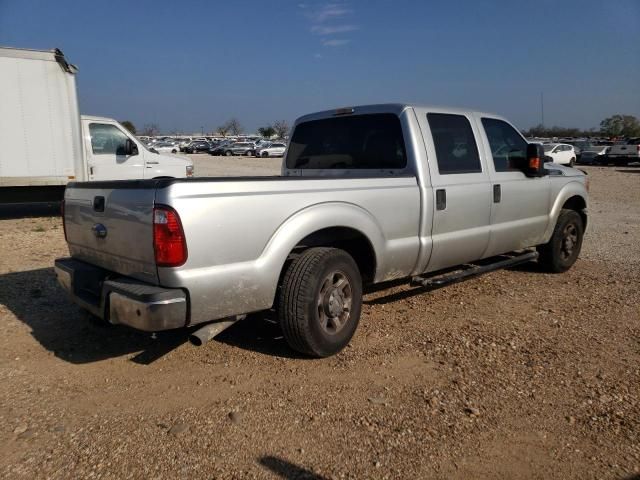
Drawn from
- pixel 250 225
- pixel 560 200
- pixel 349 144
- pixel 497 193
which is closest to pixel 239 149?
pixel 560 200

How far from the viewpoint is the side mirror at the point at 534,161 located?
216 inches

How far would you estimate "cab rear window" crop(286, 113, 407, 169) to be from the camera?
15.3 ft

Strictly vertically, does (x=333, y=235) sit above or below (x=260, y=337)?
above

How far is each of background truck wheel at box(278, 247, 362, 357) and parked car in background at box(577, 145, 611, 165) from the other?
107 feet

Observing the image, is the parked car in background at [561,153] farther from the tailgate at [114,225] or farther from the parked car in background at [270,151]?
the tailgate at [114,225]

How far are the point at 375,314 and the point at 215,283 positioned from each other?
2.13 meters

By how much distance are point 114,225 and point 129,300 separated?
577mm

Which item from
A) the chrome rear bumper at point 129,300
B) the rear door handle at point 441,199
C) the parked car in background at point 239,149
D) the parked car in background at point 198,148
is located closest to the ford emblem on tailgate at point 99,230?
the chrome rear bumper at point 129,300

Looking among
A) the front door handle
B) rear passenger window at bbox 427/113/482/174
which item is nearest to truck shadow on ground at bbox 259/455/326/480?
rear passenger window at bbox 427/113/482/174

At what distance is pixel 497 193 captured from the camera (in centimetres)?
518

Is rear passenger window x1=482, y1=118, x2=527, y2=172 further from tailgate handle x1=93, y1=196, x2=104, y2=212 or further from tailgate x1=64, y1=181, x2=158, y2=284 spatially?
tailgate handle x1=93, y1=196, x2=104, y2=212

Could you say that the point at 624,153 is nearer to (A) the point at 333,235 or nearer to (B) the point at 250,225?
(A) the point at 333,235

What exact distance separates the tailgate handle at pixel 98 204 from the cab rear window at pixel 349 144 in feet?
7.51

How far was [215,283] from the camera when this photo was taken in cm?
317
